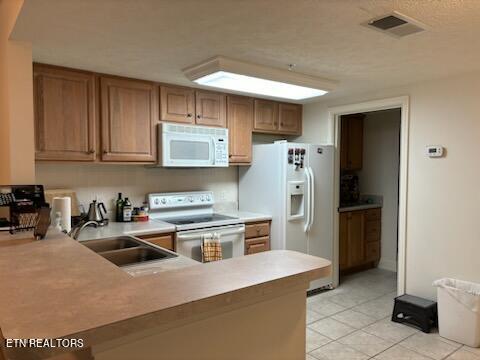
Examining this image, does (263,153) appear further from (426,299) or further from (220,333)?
(220,333)

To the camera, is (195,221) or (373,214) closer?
(195,221)

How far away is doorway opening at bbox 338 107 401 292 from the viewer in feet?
15.0

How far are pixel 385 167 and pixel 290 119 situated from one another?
164 cm

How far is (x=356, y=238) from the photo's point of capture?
4594 millimetres

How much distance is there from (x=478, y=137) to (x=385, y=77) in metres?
0.92

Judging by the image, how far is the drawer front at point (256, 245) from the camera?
362 cm

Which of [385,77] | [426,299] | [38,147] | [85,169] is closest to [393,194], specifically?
[426,299]

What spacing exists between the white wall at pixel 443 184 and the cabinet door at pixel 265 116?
1.19 m

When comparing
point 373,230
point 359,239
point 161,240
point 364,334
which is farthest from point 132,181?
point 373,230

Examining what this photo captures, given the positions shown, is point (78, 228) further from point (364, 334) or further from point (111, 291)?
point (364, 334)

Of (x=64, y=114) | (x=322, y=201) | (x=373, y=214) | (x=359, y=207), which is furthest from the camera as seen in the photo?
(x=373, y=214)

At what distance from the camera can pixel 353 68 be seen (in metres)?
2.78

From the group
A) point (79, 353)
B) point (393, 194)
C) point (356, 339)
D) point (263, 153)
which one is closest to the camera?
point (79, 353)

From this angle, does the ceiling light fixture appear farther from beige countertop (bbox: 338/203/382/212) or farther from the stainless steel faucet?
→ beige countertop (bbox: 338/203/382/212)
